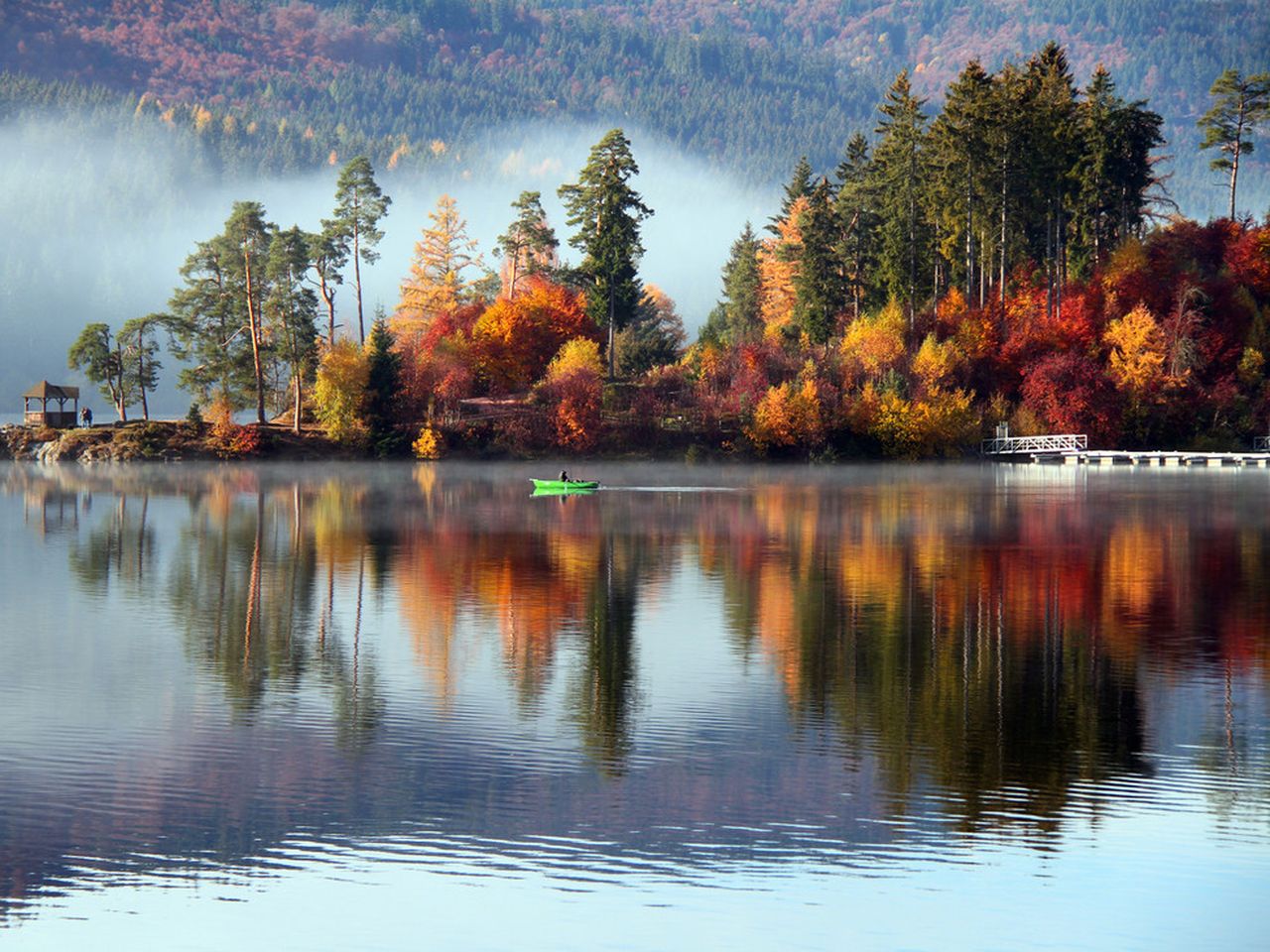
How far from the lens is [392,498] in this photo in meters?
76.8

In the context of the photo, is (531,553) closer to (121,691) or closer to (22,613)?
(22,613)

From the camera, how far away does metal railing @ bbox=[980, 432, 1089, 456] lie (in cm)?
11594

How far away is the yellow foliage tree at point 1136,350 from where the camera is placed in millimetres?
119438

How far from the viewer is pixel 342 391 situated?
114 m

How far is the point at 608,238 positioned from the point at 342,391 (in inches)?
930

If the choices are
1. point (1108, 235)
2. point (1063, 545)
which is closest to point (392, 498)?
point (1063, 545)

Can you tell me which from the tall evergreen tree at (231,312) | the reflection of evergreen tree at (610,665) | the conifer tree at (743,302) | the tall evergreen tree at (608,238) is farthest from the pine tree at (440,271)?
the reflection of evergreen tree at (610,665)

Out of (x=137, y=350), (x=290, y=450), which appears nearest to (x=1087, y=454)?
(x=290, y=450)

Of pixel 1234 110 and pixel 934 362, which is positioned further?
pixel 1234 110

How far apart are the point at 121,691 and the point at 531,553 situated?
23583 millimetres

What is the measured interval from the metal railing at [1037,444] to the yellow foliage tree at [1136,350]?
571 centimetres

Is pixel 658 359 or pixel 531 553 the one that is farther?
pixel 658 359

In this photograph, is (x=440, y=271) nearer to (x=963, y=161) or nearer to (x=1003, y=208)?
(x=963, y=161)

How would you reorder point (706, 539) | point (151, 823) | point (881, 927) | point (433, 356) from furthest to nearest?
1. point (433, 356)
2. point (706, 539)
3. point (151, 823)
4. point (881, 927)
